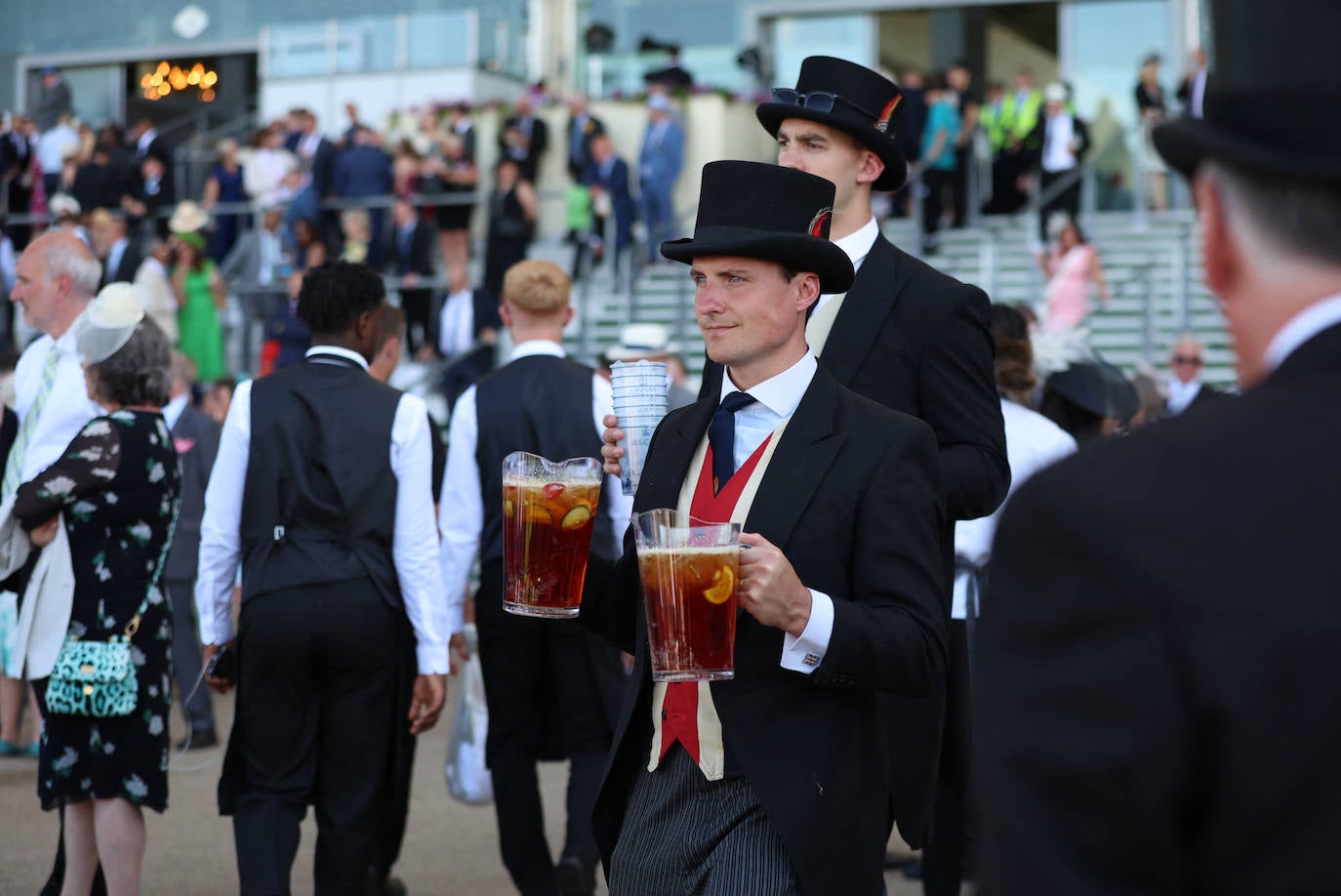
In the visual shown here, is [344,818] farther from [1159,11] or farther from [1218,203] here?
[1159,11]

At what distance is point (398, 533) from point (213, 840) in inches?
96.6

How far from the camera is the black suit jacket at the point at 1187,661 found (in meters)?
1.37

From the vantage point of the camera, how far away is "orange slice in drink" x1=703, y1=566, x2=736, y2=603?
2.80 m

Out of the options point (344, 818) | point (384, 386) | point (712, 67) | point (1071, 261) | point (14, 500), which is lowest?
point (344, 818)

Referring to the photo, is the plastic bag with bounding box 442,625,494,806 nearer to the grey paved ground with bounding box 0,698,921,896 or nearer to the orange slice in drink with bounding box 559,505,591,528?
the grey paved ground with bounding box 0,698,921,896

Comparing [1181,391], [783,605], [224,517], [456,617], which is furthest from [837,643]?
[1181,391]

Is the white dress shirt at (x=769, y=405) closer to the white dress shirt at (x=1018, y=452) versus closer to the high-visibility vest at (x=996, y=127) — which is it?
the white dress shirt at (x=1018, y=452)

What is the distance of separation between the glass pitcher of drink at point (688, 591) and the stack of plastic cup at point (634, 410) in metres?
0.72

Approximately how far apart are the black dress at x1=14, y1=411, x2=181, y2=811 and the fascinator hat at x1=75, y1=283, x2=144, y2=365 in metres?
0.22

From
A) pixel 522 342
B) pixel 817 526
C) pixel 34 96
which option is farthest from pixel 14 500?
pixel 34 96

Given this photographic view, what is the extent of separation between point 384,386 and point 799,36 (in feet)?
71.8

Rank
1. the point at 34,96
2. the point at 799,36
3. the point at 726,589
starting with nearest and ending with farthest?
the point at 726,589 → the point at 799,36 → the point at 34,96

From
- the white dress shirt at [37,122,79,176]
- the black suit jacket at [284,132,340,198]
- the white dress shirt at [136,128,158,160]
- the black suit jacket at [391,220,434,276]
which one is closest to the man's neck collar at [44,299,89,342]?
the black suit jacket at [391,220,434,276]

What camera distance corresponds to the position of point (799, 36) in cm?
2620
